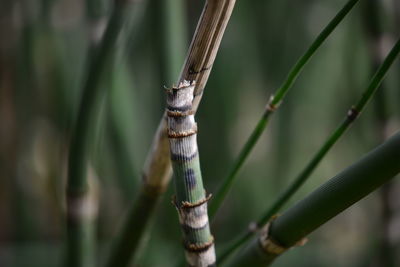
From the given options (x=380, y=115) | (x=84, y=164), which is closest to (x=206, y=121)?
(x=380, y=115)

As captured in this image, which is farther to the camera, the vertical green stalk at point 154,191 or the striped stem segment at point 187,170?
the vertical green stalk at point 154,191

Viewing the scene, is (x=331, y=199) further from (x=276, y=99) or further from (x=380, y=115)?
(x=380, y=115)

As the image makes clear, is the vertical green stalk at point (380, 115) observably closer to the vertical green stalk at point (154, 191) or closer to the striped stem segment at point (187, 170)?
the vertical green stalk at point (154, 191)

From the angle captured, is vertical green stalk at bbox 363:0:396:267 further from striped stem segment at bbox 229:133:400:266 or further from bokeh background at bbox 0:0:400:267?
striped stem segment at bbox 229:133:400:266

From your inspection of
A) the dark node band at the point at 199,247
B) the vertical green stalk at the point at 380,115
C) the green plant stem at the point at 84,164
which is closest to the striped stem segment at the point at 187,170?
the dark node band at the point at 199,247

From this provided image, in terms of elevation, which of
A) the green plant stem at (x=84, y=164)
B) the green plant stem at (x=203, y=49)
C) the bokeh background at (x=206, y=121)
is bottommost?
the bokeh background at (x=206, y=121)

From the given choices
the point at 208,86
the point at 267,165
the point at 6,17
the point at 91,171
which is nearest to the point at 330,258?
the point at 267,165

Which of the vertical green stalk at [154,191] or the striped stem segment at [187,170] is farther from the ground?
the striped stem segment at [187,170]

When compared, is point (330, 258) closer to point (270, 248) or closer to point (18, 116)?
point (18, 116)
